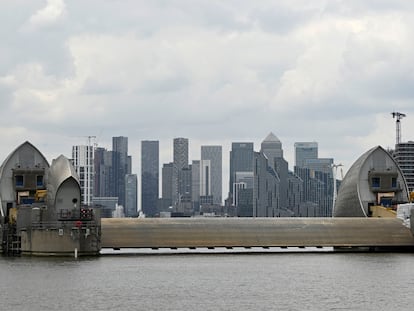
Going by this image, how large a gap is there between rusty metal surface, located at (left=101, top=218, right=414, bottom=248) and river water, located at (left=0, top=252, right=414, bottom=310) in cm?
669

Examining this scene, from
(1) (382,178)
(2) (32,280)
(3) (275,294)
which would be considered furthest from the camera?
(1) (382,178)

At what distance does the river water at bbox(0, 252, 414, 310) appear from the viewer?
67.4m

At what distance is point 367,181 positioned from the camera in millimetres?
131500

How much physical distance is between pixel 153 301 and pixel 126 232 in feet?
152

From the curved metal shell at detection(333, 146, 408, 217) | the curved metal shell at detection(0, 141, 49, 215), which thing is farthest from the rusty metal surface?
the curved metal shell at detection(0, 141, 49, 215)

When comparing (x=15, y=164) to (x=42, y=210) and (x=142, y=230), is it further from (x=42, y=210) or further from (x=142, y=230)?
(x=142, y=230)

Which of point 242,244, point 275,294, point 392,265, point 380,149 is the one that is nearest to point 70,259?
point 242,244

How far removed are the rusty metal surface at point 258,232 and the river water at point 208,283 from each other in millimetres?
6690

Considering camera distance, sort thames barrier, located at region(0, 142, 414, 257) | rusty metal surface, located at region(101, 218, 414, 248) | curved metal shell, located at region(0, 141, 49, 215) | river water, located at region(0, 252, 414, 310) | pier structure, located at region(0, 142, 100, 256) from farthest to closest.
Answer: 1. curved metal shell, located at region(0, 141, 49, 215)
2. rusty metal surface, located at region(101, 218, 414, 248)
3. thames barrier, located at region(0, 142, 414, 257)
4. pier structure, located at region(0, 142, 100, 256)
5. river water, located at region(0, 252, 414, 310)

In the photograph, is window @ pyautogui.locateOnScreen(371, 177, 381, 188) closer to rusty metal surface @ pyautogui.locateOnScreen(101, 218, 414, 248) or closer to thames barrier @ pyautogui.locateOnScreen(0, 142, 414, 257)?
thames barrier @ pyautogui.locateOnScreen(0, 142, 414, 257)

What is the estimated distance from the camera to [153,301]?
6881 cm

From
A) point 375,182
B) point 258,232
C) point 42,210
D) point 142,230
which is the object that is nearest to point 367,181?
point 375,182

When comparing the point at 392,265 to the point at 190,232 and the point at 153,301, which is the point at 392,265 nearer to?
the point at 190,232

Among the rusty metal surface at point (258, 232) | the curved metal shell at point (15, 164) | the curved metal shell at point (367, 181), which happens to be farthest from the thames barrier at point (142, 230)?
the curved metal shell at point (367, 181)
